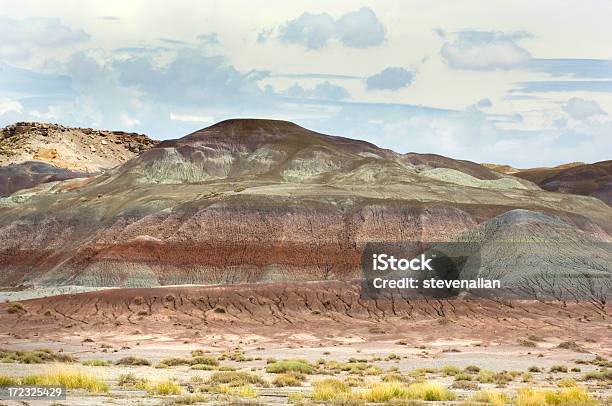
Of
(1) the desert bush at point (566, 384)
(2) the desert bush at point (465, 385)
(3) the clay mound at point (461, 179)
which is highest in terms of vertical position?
(3) the clay mound at point (461, 179)

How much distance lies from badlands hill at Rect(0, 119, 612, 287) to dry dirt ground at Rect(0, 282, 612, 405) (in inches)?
544

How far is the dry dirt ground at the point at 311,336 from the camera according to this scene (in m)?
35.8

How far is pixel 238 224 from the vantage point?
95938 millimetres

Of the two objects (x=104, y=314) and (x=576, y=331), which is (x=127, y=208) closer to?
(x=104, y=314)

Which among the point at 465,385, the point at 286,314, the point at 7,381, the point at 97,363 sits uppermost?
the point at 7,381

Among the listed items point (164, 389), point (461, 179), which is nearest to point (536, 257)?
point (164, 389)

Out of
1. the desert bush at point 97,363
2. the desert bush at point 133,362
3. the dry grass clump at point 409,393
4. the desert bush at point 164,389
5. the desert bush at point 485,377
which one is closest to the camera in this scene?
the dry grass clump at point 409,393

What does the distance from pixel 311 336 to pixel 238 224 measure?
34200mm

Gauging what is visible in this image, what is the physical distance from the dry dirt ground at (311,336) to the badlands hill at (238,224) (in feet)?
45.3

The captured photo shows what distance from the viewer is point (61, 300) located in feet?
243

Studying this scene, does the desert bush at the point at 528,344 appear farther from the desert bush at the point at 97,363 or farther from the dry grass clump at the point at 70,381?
the dry grass clump at the point at 70,381

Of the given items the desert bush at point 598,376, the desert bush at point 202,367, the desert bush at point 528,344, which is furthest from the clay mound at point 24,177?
the desert bush at point 598,376

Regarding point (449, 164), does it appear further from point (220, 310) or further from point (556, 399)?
point (556, 399)

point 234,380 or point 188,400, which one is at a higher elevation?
point 188,400
